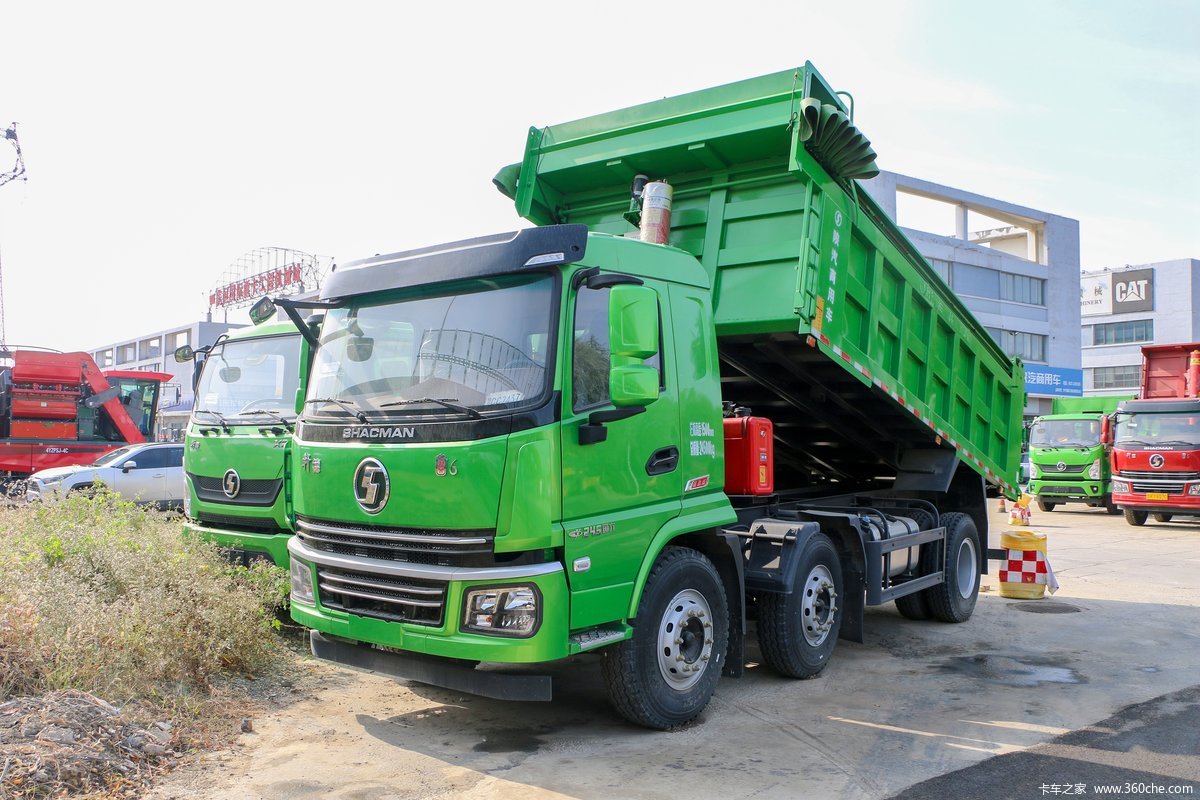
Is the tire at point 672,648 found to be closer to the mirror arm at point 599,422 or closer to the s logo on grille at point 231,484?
the mirror arm at point 599,422

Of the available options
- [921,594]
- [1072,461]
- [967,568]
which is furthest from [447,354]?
[1072,461]

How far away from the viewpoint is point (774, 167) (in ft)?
20.1

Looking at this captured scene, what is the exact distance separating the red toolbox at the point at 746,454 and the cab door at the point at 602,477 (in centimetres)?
114

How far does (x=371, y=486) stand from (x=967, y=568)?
20.7ft

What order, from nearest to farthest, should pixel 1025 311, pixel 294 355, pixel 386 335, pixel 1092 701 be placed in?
pixel 386 335
pixel 1092 701
pixel 294 355
pixel 1025 311

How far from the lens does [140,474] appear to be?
54.2 feet

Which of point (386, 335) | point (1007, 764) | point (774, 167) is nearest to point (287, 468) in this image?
point (386, 335)

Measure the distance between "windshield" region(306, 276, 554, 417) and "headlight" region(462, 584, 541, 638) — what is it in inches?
34.2

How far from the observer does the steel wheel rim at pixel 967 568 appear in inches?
337

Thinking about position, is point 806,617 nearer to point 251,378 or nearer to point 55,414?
point 251,378

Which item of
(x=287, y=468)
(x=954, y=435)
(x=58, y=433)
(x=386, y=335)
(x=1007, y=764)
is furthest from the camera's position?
(x=58, y=433)

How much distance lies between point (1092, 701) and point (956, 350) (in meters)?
3.36

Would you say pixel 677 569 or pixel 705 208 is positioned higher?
pixel 705 208

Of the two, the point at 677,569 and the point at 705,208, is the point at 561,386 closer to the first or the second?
the point at 677,569
